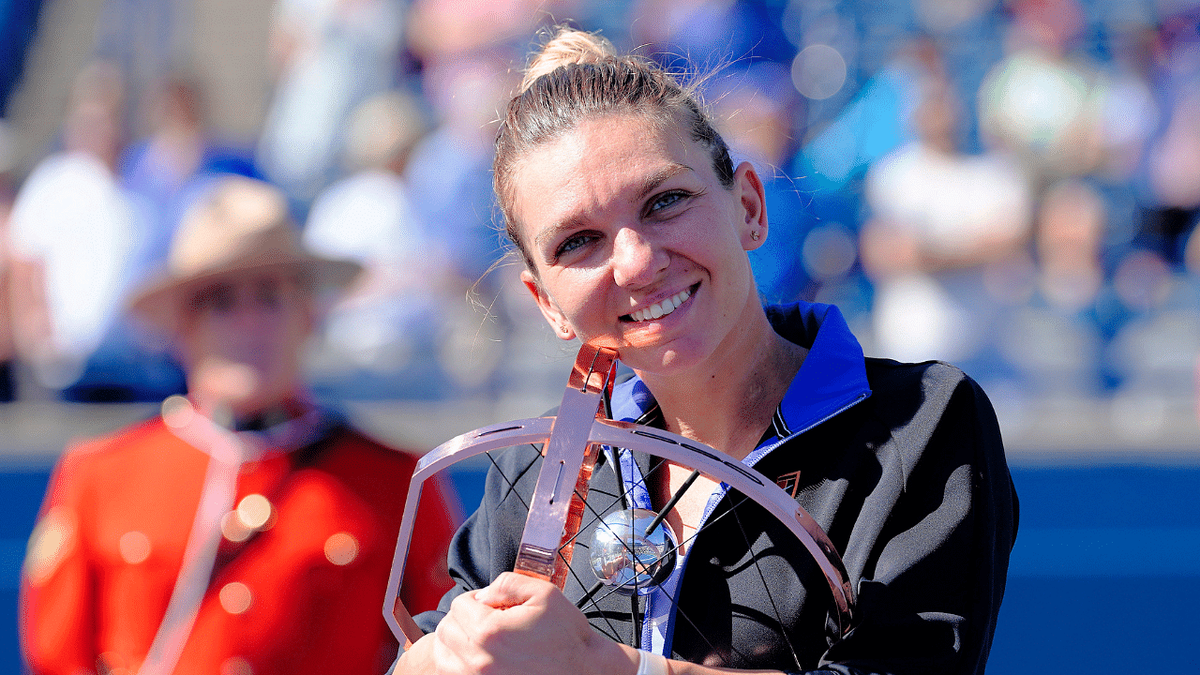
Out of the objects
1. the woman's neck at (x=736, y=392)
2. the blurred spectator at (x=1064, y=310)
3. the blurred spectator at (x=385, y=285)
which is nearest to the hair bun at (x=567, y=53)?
the woman's neck at (x=736, y=392)

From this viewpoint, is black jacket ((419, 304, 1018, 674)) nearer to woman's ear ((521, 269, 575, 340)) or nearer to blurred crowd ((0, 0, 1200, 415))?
woman's ear ((521, 269, 575, 340))

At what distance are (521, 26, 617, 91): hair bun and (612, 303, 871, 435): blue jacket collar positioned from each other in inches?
17.3

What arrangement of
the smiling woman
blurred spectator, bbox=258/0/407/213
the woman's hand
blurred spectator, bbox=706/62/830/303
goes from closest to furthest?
the woman's hand
the smiling woman
blurred spectator, bbox=706/62/830/303
blurred spectator, bbox=258/0/407/213

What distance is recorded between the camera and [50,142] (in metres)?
7.02

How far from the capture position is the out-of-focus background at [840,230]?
14.1 feet

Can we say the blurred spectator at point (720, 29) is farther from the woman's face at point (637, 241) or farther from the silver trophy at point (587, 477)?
the silver trophy at point (587, 477)

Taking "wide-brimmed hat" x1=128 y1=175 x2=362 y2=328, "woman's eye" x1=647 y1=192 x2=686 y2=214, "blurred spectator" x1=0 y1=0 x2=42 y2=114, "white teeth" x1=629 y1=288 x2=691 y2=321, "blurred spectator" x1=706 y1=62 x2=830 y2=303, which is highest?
"blurred spectator" x1=706 y1=62 x2=830 y2=303

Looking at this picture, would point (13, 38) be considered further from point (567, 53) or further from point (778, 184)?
point (567, 53)

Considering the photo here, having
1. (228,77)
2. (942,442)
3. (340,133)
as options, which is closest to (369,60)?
(340,133)

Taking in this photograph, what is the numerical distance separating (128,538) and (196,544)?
0.52 feet

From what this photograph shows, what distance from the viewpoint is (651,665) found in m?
1.15

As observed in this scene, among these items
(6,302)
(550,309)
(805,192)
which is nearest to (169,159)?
(6,302)

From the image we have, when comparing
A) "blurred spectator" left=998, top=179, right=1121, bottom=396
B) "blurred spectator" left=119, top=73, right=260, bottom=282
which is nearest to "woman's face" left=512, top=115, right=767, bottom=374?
"blurred spectator" left=998, top=179, right=1121, bottom=396

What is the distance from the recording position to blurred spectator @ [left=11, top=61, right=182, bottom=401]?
493cm
